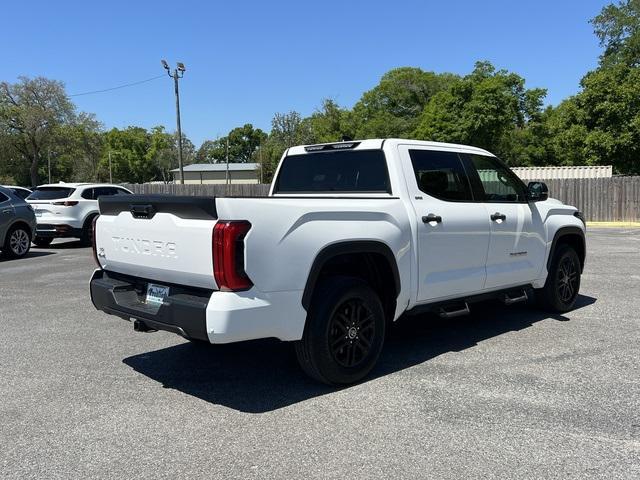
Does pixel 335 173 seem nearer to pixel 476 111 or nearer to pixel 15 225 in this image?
pixel 15 225

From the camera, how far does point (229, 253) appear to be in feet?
12.0

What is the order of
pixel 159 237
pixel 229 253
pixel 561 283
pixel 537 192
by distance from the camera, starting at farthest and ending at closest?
pixel 561 283 < pixel 537 192 < pixel 159 237 < pixel 229 253

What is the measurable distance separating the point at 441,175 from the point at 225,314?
8.96ft

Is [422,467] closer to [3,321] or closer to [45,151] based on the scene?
[3,321]

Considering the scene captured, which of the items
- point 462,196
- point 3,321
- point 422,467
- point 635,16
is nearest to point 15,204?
point 3,321

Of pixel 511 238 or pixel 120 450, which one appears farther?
pixel 511 238

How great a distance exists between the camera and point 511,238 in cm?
596

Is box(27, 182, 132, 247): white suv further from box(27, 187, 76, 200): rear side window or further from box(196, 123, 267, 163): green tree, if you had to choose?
box(196, 123, 267, 163): green tree

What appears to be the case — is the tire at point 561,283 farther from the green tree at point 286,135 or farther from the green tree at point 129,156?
the green tree at point 129,156

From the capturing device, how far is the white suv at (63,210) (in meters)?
14.8


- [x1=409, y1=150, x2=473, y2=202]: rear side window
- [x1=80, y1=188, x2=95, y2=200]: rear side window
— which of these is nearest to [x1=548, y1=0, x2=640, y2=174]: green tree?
[x1=80, y1=188, x2=95, y2=200]: rear side window

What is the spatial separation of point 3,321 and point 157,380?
322 cm

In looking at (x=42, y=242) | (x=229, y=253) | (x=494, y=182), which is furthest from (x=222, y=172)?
(x=229, y=253)

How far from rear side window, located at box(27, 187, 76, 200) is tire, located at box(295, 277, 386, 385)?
12480 millimetres
